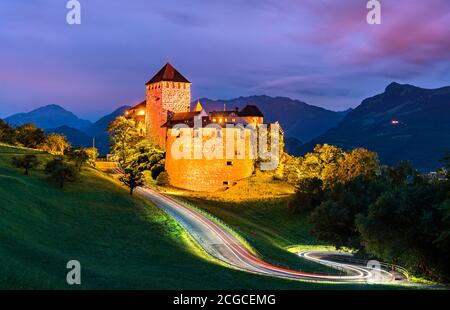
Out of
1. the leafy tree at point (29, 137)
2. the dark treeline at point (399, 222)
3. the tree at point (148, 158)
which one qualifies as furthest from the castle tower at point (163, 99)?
the dark treeline at point (399, 222)

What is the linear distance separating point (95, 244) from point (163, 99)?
259ft

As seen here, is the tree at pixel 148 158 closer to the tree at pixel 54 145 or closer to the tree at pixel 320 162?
the tree at pixel 54 145

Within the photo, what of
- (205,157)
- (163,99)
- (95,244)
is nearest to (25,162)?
(95,244)

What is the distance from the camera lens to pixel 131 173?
68.8 m

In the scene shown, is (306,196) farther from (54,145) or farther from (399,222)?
(54,145)

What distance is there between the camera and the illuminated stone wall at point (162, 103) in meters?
115

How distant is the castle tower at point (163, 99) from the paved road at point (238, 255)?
152 ft

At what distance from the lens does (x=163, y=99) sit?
11581 cm

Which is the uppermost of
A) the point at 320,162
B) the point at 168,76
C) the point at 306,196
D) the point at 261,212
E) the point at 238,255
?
the point at 168,76

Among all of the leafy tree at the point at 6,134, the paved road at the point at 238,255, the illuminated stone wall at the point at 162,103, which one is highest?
the illuminated stone wall at the point at 162,103

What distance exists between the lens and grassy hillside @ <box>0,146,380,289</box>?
2688 cm

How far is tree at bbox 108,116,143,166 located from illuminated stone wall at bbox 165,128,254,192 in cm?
1454
